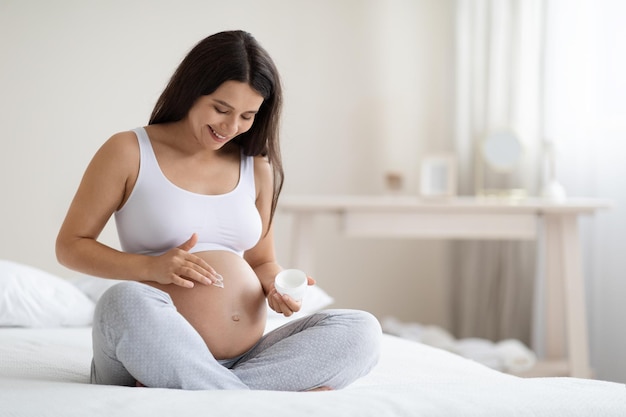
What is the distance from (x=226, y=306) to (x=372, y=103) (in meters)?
2.25

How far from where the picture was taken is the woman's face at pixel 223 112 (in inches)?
56.2

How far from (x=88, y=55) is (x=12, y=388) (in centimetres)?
193

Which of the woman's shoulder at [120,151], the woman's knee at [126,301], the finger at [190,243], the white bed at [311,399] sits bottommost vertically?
the white bed at [311,399]

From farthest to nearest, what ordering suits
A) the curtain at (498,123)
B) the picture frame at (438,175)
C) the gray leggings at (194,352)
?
the curtain at (498,123) → the picture frame at (438,175) → the gray leggings at (194,352)

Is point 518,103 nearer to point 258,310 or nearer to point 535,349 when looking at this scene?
point 535,349

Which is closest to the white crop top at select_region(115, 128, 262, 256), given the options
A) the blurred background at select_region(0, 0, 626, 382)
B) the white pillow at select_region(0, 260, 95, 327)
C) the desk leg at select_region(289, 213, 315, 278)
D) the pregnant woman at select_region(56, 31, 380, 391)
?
the pregnant woman at select_region(56, 31, 380, 391)

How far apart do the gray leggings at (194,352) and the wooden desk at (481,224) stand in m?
1.47

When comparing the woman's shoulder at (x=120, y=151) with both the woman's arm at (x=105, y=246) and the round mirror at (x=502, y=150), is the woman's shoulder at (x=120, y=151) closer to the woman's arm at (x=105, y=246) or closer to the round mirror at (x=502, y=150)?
the woman's arm at (x=105, y=246)

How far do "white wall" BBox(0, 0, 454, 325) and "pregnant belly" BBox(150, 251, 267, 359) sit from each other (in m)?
1.39

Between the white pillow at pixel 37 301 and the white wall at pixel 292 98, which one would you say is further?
the white wall at pixel 292 98

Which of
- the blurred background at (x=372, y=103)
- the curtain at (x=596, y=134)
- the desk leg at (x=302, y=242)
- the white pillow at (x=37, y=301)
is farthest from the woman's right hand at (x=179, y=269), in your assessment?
the curtain at (x=596, y=134)

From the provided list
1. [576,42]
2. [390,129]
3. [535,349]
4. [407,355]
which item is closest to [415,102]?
[390,129]

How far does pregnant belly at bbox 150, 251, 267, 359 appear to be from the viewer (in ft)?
4.46

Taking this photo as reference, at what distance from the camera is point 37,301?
2070 mm
